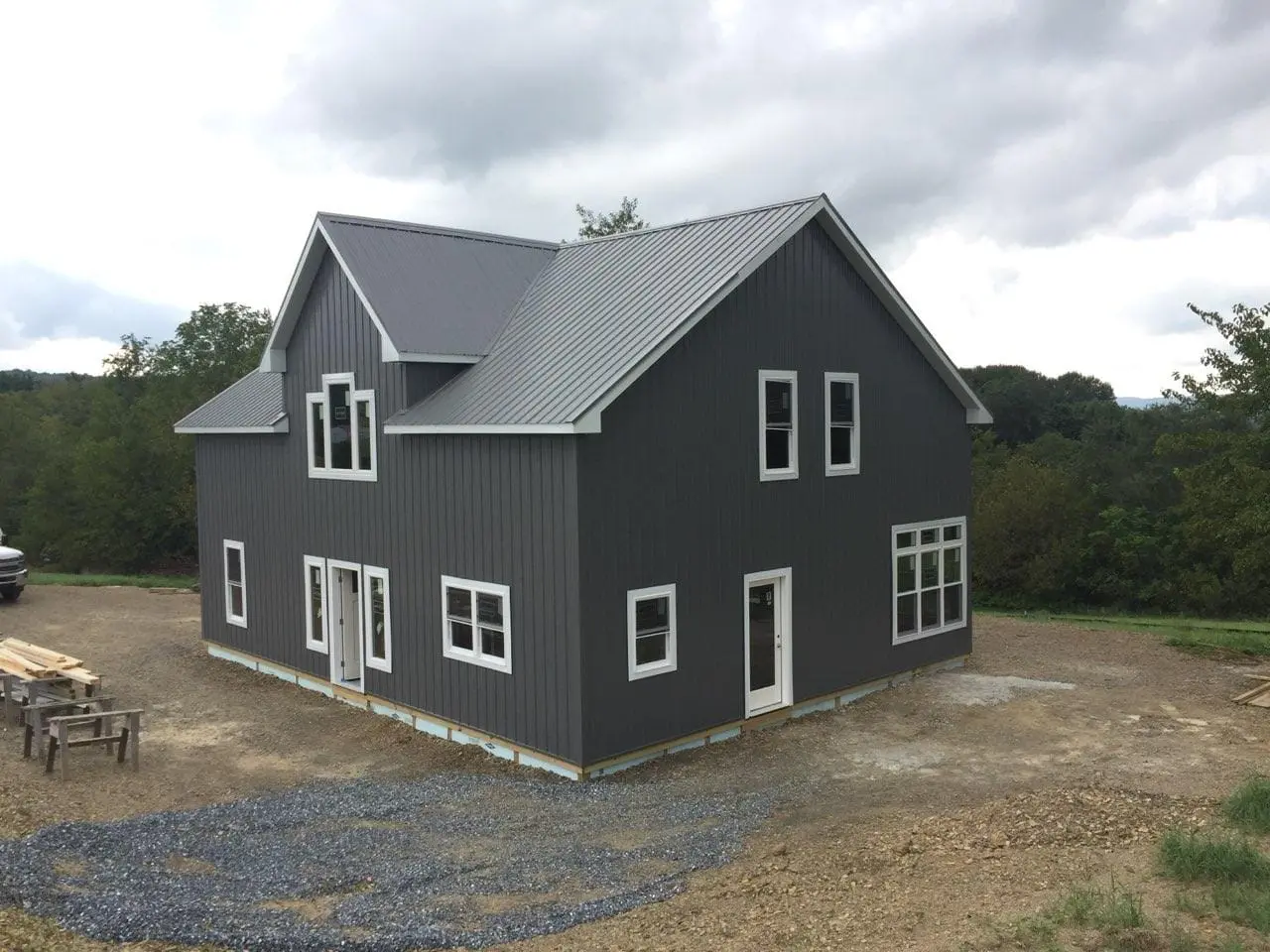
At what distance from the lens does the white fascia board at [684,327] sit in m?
12.2

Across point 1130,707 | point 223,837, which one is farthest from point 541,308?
point 1130,707

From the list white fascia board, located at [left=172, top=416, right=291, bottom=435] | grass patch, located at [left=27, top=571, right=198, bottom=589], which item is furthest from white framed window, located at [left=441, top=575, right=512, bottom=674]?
grass patch, located at [left=27, top=571, right=198, bottom=589]

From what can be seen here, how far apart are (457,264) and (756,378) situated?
221 inches

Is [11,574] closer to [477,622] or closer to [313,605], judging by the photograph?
[313,605]

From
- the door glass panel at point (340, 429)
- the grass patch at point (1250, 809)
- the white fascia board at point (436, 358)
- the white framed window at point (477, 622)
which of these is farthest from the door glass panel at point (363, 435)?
the grass patch at point (1250, 809)

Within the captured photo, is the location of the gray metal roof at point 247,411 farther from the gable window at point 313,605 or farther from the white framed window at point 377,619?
the white framed window at point 377,619

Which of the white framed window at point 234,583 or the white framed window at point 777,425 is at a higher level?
the white framed window at point 777,425

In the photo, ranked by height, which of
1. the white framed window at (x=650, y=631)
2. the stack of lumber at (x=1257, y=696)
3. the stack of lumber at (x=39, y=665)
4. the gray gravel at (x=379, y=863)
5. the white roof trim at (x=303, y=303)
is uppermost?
the white roof trim at (x=303, y=303)

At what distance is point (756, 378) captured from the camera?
47.9 ft

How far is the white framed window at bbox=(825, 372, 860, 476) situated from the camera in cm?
1583

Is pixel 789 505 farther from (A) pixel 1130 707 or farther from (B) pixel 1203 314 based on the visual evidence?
(B) pixel 1203 314

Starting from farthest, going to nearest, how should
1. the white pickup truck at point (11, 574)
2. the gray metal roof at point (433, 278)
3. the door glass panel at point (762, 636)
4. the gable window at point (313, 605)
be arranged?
the white pickup truck at point (11, 574), the gable window at point (313, 605), the gray metal roof at point (433, 278), the door glass panel at point (762, 636)

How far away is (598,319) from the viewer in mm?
14812

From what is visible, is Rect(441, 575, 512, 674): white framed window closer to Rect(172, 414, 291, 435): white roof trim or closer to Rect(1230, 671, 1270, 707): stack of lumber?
Rect(172, 414, 291, 435): white roof trim
